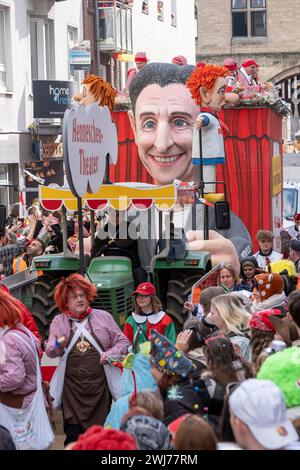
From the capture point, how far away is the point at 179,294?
1128 cm

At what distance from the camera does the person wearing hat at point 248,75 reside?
1738cm

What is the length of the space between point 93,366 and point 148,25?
108 ft

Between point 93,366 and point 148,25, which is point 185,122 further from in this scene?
point 148,25

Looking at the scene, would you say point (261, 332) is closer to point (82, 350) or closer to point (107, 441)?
point (82, 350)

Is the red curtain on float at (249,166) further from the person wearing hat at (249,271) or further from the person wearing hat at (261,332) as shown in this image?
the person wearing hat at (261,332)

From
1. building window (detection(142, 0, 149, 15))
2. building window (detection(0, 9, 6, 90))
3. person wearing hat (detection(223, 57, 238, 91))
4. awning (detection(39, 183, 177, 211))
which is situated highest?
building window (detection(142, 0, 149, 15))

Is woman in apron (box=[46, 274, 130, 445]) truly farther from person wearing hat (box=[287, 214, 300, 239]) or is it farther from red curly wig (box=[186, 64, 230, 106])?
person wearing hat (box=[287, 214, 300, 239])

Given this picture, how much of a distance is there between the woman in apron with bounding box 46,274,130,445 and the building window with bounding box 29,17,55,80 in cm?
2011

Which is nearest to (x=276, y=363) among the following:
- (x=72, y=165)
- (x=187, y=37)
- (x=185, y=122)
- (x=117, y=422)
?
(x=117, y=422)

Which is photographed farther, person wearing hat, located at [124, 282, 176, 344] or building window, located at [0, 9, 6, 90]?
building window, located at [0, 9, 6, 90]

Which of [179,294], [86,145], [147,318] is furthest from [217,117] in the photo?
[147,318]

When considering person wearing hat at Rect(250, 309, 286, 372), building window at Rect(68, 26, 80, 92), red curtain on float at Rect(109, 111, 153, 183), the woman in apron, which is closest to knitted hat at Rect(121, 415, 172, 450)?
person wearing hat at Rect(250, 309, 286, 372)

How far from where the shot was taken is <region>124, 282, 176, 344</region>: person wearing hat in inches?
343
